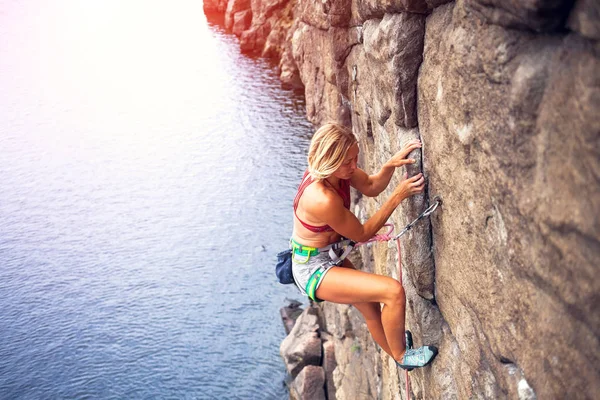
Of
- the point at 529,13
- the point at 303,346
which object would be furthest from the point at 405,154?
the point at 303,346

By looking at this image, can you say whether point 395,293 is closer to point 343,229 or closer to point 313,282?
point 343,229

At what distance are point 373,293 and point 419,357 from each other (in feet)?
2.94

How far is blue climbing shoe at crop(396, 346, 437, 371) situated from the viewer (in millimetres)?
5340

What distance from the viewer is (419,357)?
17.6 ft

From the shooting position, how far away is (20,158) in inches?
1441

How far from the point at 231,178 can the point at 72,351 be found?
12.4m

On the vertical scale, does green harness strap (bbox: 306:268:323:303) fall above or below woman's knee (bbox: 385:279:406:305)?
below

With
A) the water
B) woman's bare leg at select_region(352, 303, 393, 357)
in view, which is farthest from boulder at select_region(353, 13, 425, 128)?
the water

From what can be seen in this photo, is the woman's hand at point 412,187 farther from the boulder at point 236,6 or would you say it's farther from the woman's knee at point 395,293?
the boulder at point 236,6

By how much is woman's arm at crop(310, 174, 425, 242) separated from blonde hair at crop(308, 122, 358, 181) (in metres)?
0.23

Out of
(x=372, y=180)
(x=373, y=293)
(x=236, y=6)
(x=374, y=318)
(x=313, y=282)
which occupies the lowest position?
(x=236, y=6)

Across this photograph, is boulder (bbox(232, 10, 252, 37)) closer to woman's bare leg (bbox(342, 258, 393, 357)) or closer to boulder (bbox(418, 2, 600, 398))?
woman's bare leg (bbox(342, 258, 393, 357))

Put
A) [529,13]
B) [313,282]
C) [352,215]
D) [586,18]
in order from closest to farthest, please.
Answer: [586,18] → [529,13] → [352,215] → [313,282]

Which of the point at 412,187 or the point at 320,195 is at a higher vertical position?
the point at 412,187
